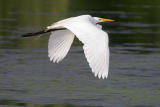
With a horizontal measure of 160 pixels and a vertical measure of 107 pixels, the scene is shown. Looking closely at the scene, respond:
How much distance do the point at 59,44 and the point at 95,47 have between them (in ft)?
5.80

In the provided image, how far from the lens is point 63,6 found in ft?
61.4

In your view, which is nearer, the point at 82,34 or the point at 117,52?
the point at 82,34

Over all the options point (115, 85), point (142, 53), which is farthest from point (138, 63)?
point (115, 85)

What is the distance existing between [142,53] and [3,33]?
4059 mm

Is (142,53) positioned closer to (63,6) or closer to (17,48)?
(17,48)

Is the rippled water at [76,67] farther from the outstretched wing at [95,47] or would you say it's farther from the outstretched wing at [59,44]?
the outstretched wing at [95,47]

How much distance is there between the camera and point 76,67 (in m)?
9.98

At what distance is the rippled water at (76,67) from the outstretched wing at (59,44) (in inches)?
23.5

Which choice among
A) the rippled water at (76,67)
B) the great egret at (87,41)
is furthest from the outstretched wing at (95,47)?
the rippled water at (76,67)

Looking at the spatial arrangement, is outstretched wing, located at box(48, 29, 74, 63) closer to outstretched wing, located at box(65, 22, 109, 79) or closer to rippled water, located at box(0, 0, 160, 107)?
rippled water, located at box(0, 0, 160, 107)

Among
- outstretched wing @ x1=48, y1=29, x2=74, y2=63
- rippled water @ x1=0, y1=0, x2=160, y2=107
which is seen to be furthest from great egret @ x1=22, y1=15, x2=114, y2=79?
rippled water @ x1=0, y1=0, x2=160, y2=107

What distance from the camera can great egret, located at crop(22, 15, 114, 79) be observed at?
5906 mm

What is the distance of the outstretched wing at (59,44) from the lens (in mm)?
7714

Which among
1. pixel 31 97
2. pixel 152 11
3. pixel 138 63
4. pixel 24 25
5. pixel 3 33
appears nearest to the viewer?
pixel 31 97
